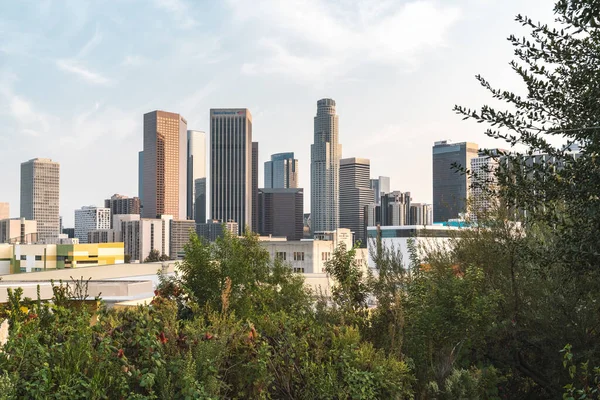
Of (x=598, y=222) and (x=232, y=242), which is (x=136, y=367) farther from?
(x=232, y=242)

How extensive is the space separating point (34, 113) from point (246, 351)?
153 meters

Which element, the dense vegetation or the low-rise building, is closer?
the dense vegetation

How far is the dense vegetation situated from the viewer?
3828 mm

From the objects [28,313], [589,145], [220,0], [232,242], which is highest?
[220,0]

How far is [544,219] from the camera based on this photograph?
4539mm

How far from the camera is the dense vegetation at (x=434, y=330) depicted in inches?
151

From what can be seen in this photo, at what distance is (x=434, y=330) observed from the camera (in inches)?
227

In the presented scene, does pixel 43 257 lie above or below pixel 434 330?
below

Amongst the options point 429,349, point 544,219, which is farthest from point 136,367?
point 544,219

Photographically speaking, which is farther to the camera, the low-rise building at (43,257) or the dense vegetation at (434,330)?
the low-rise building at (43,257)

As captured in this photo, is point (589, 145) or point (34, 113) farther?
point (34, 113)

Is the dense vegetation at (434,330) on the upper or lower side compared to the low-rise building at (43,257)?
upper

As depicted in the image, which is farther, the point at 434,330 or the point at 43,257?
the point at 43,257

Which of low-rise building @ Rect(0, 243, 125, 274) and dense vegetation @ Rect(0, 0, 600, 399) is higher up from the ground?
dense vegetation @ Rect(0, 0, 600, 399)
